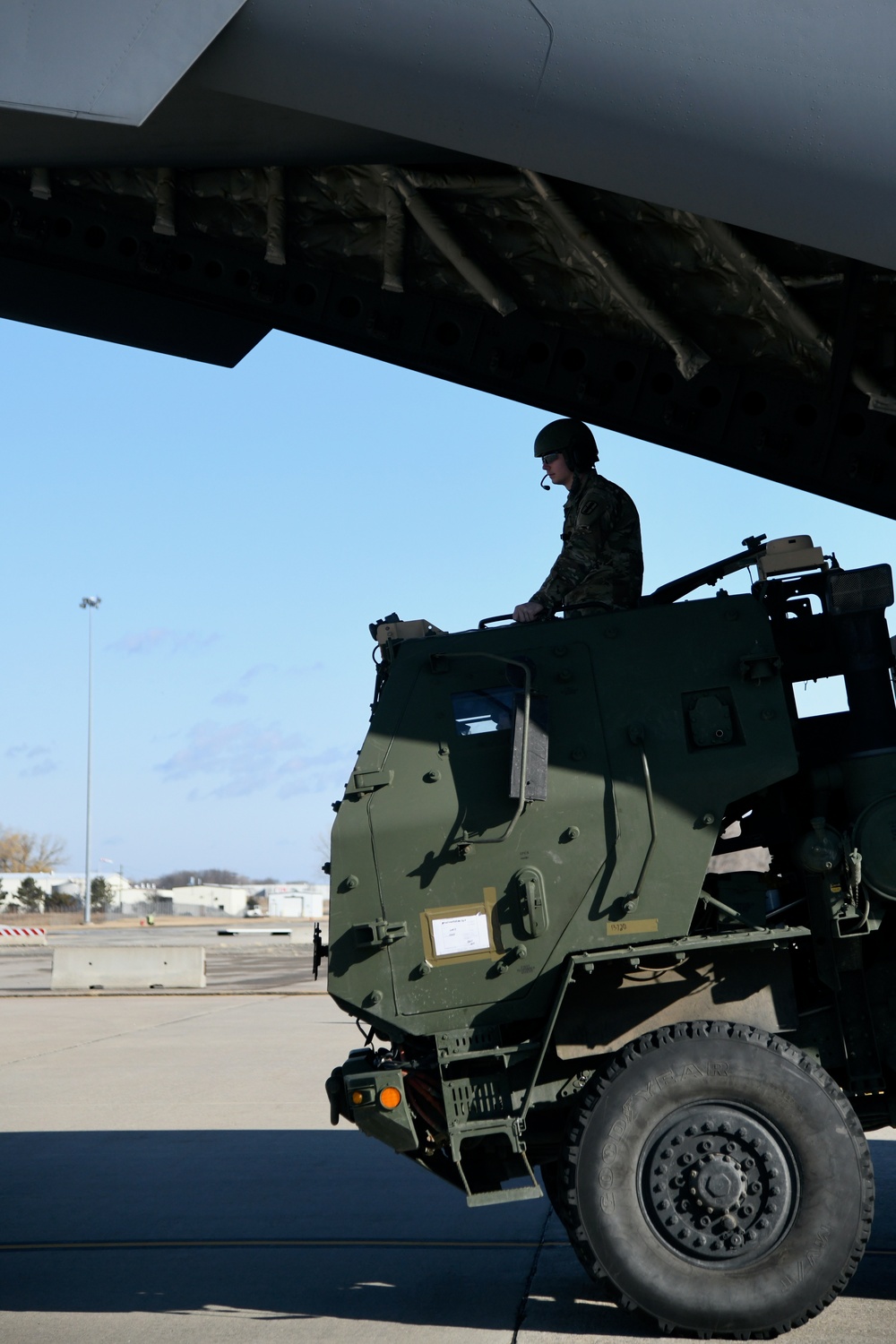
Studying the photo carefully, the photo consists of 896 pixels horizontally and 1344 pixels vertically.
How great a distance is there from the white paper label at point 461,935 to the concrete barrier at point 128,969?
15.9m

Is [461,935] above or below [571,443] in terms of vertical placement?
below

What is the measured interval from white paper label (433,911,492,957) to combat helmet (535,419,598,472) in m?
2.50

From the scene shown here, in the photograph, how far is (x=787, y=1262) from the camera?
4.75 meters

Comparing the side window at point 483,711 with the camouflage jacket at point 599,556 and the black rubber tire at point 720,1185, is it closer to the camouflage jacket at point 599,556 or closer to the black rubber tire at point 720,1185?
the camouflage jacket at point 599,556

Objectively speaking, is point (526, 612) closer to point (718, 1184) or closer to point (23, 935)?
point (718, 1184)

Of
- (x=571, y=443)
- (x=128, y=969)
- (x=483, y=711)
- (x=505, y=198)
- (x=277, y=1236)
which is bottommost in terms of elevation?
(x=277, y=1236)

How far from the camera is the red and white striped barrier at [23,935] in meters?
32.9

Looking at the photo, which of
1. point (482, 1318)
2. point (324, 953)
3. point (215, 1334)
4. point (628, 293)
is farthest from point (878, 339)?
point (215, 1334)

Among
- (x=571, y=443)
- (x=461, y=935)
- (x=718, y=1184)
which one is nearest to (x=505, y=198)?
(x=571, y=443)

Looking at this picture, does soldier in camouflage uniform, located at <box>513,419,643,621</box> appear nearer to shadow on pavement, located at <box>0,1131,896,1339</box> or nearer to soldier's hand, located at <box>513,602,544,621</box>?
soldier's hand, located at <box>513,602,544,621</box>

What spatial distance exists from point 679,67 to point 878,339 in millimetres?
2838

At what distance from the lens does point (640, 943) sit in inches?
203

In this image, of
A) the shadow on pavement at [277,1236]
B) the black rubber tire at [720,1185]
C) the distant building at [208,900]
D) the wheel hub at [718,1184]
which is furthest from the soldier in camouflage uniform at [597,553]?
the distant building at [208,900]

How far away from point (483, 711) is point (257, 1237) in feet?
9.72
